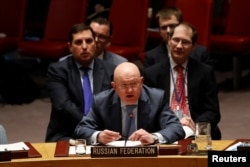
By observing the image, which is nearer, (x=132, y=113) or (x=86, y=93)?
(x=132, y=113)

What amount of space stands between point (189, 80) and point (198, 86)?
7 cm

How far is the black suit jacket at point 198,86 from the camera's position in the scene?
461 centimetres

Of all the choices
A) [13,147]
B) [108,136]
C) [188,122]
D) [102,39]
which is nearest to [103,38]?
[102,39]

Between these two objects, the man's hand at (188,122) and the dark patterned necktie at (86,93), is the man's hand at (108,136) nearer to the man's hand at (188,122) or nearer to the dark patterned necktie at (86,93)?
the man's hand at (188,122)

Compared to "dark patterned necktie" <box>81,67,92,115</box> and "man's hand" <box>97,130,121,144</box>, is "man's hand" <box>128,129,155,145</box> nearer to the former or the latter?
"man's hand" <box>97,130,121,144</box>

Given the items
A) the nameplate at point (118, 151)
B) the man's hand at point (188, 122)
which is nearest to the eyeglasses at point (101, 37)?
the man's hand at point (188, 122)

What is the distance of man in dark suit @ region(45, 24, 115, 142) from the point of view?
179 inches

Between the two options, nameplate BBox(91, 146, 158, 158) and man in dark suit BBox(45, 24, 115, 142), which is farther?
man in dark suit BBox(45, 24, 115, 142)

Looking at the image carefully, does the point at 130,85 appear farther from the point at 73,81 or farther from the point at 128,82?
the point at 73,81

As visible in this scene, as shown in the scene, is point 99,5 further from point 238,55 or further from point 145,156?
point 145,156

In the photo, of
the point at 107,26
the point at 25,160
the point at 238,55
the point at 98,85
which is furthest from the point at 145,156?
the point at 238,55

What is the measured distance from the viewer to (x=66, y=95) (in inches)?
181

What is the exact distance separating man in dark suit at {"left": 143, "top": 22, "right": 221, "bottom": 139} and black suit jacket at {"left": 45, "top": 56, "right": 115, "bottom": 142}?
34cm

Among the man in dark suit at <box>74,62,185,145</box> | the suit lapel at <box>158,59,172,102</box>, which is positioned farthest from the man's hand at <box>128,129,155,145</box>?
the suit lapel at <box>158,59,172,102</box>
